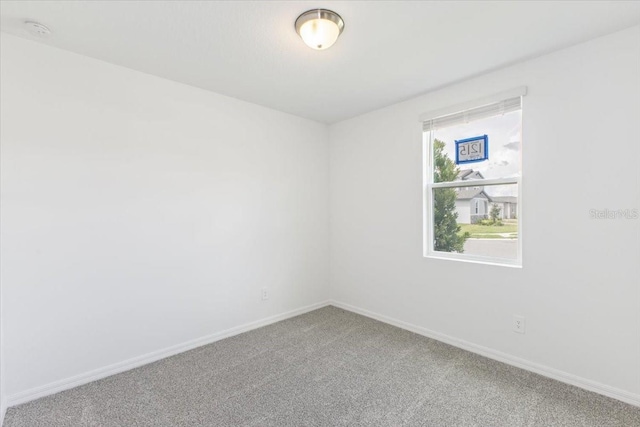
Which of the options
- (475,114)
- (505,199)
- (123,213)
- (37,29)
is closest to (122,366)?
(123,213)

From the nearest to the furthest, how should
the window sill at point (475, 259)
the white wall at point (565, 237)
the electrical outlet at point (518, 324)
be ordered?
1. the white wall at point (565, 237)
2. the electrical outlet at point (518, 324)
3. the window sill at point (475, 259)

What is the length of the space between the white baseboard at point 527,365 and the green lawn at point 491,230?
0.95 m

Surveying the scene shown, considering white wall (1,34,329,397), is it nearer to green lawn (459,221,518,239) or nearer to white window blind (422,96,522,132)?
white window blind (422,96,522,132)

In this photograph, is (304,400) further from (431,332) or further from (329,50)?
(329,50)

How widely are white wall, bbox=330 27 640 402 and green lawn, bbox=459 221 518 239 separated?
6.0 inches

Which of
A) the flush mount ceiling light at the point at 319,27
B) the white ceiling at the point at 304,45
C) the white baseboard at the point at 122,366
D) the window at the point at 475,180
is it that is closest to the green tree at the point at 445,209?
the window at the point at 475,180

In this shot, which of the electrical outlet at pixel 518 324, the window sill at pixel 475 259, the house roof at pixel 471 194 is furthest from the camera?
the house roof at pixel 471 194

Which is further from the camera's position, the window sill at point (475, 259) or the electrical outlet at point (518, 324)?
the window sill at point (475, 259)

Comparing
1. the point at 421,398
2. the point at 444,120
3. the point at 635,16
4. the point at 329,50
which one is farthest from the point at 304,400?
the point at 635,16

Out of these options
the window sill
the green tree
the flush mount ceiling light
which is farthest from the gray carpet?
the flush mount ceiling light

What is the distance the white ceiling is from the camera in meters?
1.74

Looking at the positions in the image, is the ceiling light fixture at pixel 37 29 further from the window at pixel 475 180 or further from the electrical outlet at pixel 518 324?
the electrical outlet at pixel 518 324

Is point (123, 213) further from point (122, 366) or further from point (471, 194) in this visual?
point (471, 194)

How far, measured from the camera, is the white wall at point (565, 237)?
77.0 inches
